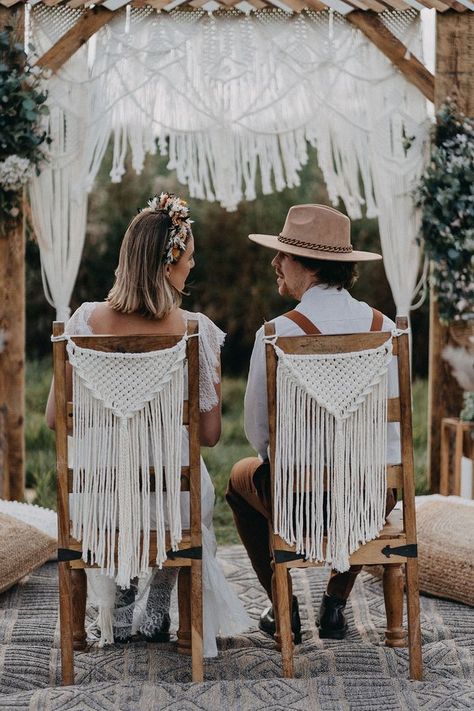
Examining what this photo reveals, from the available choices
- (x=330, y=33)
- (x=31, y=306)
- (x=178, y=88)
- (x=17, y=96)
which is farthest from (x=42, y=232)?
(x=31, y=306)

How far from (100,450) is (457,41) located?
297 centimetres

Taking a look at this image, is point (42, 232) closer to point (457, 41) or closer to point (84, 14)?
point (84, 14)

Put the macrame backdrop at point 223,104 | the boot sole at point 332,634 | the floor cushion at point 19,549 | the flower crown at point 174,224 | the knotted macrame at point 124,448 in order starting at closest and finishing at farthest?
the knotted macrame at point 124,448 < the flower crown at point 174,224 < the boot sole at point 332,634 < the floor cushion at point 19,549 < the macrame backdrop at point 223,104

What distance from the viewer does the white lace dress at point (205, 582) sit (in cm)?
260

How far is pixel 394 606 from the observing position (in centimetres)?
278

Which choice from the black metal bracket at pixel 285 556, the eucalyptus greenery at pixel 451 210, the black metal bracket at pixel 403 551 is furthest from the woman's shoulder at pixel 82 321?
the eucalyptus greenery at pixel 451 210

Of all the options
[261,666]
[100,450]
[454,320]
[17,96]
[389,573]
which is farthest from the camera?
[454,320]

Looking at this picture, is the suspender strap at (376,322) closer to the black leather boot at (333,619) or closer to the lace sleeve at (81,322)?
the lace sleeve at (81,322)

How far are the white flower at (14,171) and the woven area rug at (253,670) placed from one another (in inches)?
70.8

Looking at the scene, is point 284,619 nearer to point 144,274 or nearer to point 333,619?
point 333,619

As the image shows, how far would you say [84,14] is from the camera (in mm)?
4262

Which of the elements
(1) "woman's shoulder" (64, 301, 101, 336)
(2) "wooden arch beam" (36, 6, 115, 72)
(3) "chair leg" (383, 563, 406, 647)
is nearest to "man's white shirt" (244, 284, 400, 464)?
(3) "chair leg" (383, 563, 406, 647)

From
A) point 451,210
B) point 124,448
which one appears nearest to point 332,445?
point 124,448

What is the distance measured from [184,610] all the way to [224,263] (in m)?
5.59
